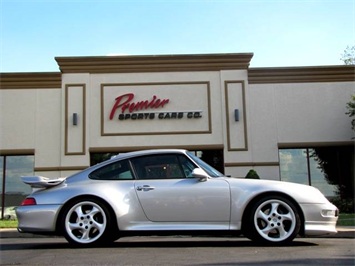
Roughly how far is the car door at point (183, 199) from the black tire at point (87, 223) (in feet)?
1.75

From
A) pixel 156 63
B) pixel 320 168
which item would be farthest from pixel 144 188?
pixel 320 168

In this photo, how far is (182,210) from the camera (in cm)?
610

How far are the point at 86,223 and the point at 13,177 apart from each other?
40.8ft

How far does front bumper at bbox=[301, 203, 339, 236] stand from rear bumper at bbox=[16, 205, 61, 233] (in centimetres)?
324

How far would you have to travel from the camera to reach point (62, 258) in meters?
5.11

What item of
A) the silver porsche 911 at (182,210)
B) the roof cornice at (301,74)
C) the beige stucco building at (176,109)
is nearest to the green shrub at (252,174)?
the beige stucco building at (176,109)

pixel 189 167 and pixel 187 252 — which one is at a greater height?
pixel 189 167

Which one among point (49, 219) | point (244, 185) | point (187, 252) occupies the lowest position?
point (187, 252)

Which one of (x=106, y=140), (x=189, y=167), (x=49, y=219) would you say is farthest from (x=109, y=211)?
(x=106, y=140)

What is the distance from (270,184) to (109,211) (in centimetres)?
215

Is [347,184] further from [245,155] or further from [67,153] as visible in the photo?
[67,153]

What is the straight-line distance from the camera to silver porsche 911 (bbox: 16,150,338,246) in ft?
19.8

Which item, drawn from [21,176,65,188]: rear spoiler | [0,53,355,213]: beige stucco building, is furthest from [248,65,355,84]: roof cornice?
[21,176,65,188]: rear spoiler

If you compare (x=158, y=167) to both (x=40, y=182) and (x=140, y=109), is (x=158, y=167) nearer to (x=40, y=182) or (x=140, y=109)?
(x=40, y=182)
